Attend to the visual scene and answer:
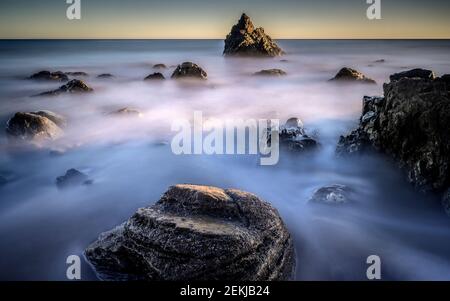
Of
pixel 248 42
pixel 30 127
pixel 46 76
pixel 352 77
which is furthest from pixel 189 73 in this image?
pixel 248 42

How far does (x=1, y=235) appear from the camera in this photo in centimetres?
437

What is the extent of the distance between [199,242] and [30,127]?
5.35 metres

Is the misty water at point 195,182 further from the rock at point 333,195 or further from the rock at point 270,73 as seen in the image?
the rock at point 270,73

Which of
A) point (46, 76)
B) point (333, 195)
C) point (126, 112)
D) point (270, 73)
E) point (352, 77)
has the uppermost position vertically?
point (270, 73)

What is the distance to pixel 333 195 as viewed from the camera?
483cm

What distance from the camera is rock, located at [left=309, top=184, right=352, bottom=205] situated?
4781 mm

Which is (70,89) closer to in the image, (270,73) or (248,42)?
(270,73)

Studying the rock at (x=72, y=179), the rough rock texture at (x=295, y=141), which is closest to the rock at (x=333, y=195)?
the rough rock texture at (x=295, y=141)

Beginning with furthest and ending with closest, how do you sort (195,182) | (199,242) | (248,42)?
1. (248,42)
2. (195,182)
3. (199,242)

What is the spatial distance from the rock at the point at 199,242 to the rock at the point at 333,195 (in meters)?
1.53

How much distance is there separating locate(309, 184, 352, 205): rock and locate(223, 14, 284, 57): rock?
20155 millimetres

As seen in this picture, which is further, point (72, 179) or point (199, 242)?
point (72, 179)

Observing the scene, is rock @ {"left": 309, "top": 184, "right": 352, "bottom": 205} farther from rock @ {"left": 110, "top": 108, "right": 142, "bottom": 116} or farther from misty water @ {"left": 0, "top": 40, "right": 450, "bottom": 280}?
rock @ {"left": 110, "top": 108, "right": 142, "bottom": 116}
